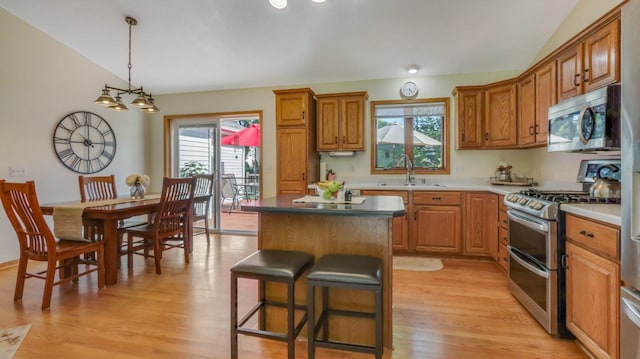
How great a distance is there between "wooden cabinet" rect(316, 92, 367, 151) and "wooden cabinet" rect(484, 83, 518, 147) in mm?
1558

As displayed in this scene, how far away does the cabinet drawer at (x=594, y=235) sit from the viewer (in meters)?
1.51

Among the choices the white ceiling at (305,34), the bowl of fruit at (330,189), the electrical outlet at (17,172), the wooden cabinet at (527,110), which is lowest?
the bowl of fruit at (330,189)

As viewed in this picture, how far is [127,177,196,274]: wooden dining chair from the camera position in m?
3.24

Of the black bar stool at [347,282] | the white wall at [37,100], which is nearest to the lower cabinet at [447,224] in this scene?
the black bar stool at [347,282]

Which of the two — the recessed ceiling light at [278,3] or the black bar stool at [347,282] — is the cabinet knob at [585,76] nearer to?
the black bar stool at [347,282]

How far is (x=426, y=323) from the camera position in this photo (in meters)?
2.20

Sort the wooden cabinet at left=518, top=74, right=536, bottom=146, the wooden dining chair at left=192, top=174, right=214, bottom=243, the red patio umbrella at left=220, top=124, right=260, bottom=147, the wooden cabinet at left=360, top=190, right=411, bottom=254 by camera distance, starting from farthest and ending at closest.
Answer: the red patio umbrella at left=220, top=124, right=260, bottom=147
the wooden dining chair at left=192, top=174, right=214, bottom=243
the wooden cabinet at left=360, top=190, right=411, bottom=254
the wooden cabinet at left=518, top=74, right=536, bottom=146

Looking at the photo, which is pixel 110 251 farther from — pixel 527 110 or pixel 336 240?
pixel 527 110

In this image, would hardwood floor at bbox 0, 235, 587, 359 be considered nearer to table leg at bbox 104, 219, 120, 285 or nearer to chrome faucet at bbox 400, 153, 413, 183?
table leg at bbox 104, 219, 120, 285

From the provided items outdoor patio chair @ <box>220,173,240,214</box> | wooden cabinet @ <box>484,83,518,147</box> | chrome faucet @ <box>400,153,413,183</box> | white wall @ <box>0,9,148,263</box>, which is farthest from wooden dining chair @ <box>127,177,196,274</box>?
wooden cabinet @ <box>484,83,518,147</box>

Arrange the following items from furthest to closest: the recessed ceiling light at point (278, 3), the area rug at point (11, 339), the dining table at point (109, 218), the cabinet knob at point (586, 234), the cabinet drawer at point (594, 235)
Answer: the recessed ceiling light at point (278, 3) → the dining table at point (109, 218) → the area rug at point (11, 339) → the cabinet knob at point (586, 234) → the cabinet drawer at point (594, 235)

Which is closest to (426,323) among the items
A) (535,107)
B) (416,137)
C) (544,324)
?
(544,324)

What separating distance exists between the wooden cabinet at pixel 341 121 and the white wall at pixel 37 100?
2984 mm

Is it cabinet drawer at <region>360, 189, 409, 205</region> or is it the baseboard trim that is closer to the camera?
the baseboard trim
